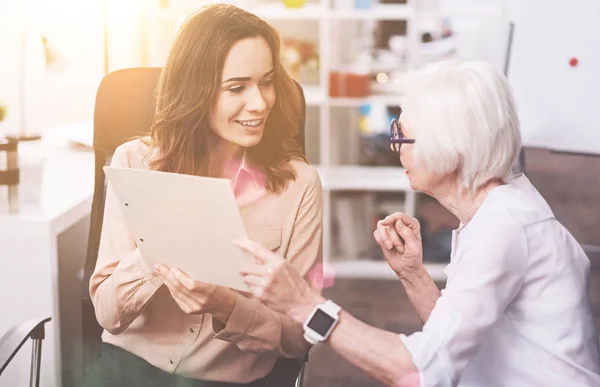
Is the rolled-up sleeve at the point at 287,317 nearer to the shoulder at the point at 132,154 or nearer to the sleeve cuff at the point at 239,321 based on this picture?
the sleeve cuff at the point at 239,321

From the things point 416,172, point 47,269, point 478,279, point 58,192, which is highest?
point 416,172

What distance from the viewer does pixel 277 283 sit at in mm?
1086

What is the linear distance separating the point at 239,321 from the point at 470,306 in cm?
42

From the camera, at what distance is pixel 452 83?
113cm

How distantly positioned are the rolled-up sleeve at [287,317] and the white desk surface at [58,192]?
0.50 metres

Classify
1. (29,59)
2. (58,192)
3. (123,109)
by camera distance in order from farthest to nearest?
(29,59)
(58,192)
(123,109)

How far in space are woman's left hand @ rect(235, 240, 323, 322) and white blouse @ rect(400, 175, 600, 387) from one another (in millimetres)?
150

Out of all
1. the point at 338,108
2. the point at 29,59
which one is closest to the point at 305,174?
the point at 29,59

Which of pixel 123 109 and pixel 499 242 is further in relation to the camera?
pixel 123 109

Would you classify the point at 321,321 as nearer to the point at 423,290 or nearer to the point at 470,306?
the point at 470,306

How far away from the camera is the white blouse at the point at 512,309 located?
3.49 feet

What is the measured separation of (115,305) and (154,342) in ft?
0.45

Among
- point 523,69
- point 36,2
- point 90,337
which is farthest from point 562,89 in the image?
point 90,337

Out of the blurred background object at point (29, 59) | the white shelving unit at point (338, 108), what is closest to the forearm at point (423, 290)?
the blurred background object at point (29, 59)
